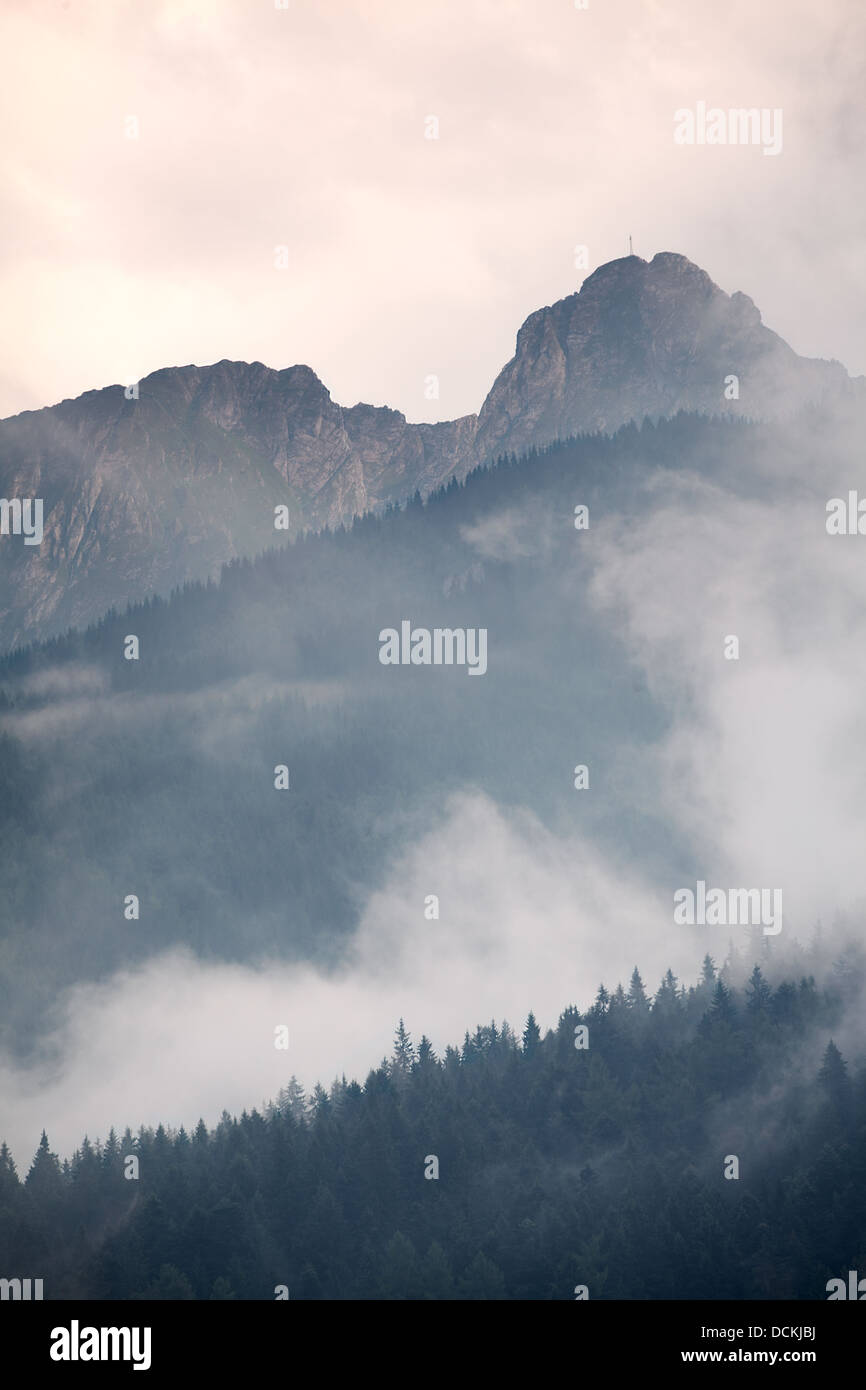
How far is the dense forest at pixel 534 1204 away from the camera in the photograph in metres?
162

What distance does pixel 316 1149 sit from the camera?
19400 cm

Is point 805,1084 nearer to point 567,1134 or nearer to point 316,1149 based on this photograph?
point 567,1134

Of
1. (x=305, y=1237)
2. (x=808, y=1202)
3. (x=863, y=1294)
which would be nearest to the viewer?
(x=863, y=1294)

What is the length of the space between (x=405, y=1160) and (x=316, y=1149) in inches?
407

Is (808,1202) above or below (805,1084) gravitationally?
below

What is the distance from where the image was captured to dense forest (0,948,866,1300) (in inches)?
6388

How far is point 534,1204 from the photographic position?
182 metres
